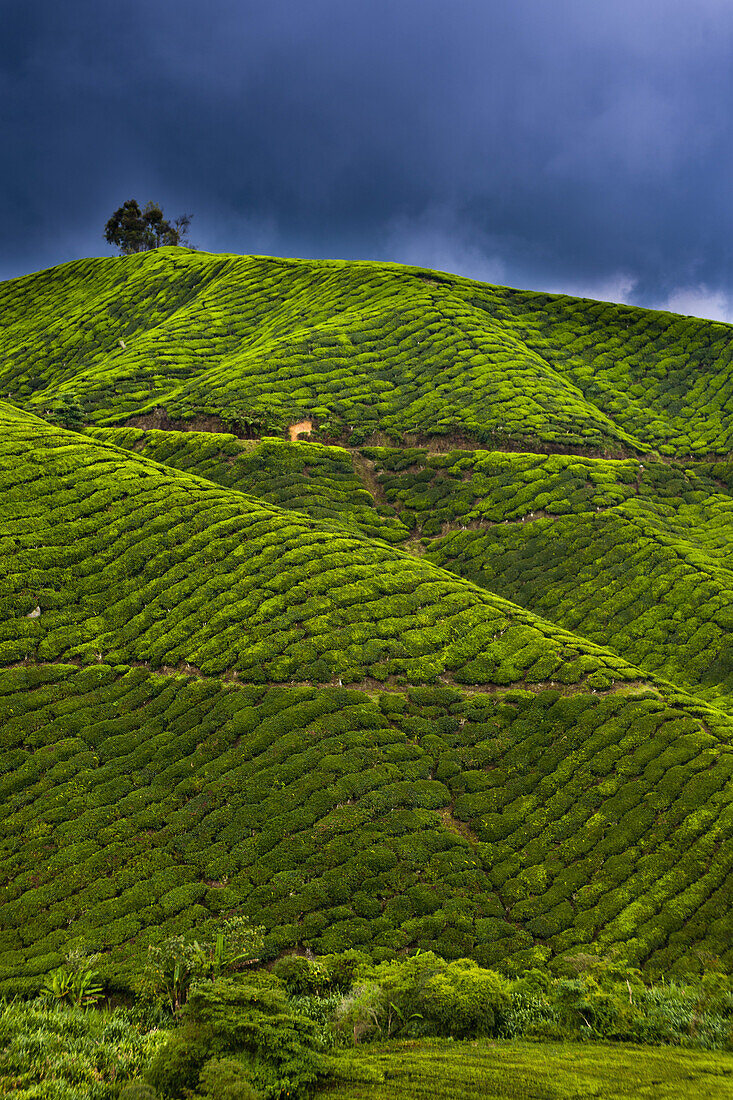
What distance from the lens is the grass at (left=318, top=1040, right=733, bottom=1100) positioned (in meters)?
15.2

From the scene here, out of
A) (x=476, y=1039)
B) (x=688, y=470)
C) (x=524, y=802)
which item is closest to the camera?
(x=476, y=1039)

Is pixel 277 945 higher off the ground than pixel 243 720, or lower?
lower

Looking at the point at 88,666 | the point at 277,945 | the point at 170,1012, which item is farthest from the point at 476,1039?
the point at 88,666

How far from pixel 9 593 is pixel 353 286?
6125 cm

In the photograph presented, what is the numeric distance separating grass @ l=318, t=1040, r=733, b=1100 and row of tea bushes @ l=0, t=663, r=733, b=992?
4.53 metres

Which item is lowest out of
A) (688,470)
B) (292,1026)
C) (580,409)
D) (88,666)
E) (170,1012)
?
(170,1012)

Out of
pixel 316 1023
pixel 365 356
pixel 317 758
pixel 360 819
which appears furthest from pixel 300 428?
pixel 316 1023

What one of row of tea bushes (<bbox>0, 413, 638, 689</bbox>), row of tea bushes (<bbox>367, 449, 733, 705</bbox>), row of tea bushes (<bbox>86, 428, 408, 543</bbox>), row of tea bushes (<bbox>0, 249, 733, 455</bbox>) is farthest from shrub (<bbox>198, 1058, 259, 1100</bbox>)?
row of tea bushes (<bbox>0, 249, 733, 455</bbox>)

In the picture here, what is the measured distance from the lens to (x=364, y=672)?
3244cm

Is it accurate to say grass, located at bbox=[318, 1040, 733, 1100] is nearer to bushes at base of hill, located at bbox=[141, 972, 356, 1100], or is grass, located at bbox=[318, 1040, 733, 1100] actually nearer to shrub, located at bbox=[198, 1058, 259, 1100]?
bushes at base of hill, located at bbox=[141, 972, 356, 1100]

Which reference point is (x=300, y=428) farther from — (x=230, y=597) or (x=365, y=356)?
(x=230, y=597)

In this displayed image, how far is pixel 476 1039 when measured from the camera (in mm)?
18359

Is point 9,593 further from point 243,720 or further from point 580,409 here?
point 580,409

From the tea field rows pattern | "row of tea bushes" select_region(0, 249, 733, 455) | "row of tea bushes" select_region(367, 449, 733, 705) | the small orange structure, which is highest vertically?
"row of tea bushes" select_region(0, 249, 733, 455)
